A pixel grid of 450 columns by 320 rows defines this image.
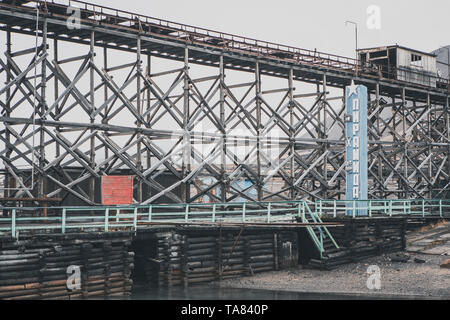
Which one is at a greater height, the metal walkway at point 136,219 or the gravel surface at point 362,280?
the metal walkway at point 136,219

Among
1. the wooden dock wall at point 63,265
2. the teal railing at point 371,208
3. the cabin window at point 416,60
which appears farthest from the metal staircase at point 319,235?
the cabin window at point 416,60

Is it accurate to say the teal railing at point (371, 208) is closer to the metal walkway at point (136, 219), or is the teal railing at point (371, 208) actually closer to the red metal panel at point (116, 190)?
the metal walkway at point (136, 219)

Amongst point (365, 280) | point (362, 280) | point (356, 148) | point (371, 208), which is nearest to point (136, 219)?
point (362, 280)

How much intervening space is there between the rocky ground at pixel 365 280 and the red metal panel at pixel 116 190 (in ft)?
20.4

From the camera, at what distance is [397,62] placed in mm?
44406

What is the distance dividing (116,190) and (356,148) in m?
13.9

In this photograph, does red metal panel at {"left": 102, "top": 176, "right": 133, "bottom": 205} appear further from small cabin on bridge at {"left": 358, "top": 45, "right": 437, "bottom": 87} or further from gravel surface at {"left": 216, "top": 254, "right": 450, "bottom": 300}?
small cabin on bridge at {"left": 358, "top": 45, "right": 437, "bottom": 87}

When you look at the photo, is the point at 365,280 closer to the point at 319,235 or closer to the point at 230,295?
the point at 319,235

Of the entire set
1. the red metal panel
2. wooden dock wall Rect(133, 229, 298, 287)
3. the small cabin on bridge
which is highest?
the small cabin on bridge

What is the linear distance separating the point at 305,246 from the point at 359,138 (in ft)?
24.4

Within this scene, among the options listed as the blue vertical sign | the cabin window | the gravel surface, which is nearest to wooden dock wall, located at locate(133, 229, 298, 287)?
the gravel surface

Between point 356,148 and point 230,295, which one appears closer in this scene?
point 230,295

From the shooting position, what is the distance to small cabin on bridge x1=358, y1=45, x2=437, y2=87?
Answer: 1743 inches

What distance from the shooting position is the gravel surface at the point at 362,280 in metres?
23.3
